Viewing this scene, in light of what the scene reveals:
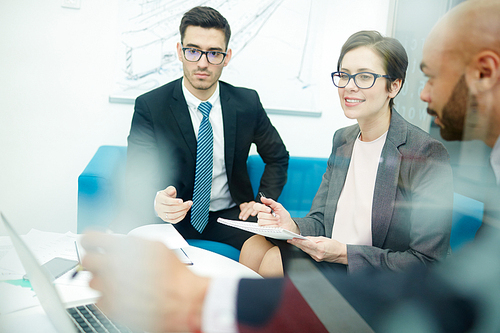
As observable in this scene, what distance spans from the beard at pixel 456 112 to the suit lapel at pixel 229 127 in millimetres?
838

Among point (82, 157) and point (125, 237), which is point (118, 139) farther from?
point (125, 237)

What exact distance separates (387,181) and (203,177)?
61 cm

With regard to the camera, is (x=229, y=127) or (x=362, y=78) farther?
(x=229, y=127)

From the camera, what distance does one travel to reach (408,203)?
2.16 feet

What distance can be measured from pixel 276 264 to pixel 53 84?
114 centimetres

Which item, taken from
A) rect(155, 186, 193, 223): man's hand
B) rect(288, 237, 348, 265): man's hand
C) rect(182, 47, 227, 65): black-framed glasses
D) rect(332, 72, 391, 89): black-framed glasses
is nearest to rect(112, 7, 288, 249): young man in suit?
rect(182, 47, 227, 65): black-framed glasses

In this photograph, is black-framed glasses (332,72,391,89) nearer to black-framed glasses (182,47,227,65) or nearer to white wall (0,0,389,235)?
black-framed glasses (182,47,227,65)

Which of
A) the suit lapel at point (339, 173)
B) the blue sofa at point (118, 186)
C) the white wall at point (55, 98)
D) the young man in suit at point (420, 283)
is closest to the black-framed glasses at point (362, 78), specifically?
the suit lapel at point (339, 173)

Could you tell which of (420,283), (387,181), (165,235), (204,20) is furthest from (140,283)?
(204,20)

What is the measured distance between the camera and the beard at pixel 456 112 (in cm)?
28

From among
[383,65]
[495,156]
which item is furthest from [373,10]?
[495,156]

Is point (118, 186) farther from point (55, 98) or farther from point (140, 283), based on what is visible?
point (140, 283)

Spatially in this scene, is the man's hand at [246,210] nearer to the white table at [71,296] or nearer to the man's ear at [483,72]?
the white table at [71,296]

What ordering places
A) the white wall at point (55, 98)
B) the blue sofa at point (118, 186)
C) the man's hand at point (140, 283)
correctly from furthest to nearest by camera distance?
1. the white wall at point (55, 98)
2. the blue sofa at point (118, 186)
3. the man's hand at point (140, 283)
